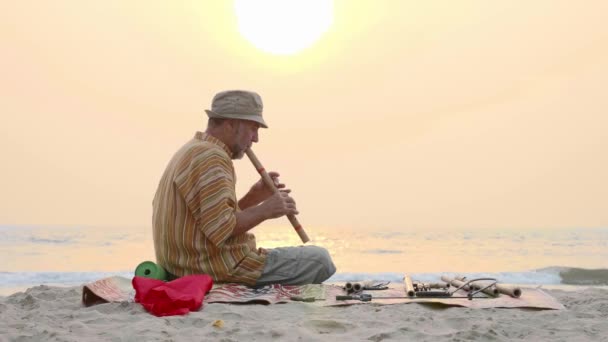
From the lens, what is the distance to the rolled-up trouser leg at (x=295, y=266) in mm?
4359

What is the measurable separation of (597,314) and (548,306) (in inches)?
10.4

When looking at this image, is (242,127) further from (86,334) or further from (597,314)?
(597,314)

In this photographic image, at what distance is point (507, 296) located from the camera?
4301 mm

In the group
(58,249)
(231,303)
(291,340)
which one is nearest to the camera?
(291,340)

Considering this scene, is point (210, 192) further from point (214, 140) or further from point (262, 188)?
point (262, 188)

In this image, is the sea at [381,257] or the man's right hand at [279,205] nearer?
the man's right hand at [279,205]

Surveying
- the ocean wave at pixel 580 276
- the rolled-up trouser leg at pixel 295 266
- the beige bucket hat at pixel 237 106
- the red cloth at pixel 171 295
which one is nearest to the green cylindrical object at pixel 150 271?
the red cloth at pixel 171 295

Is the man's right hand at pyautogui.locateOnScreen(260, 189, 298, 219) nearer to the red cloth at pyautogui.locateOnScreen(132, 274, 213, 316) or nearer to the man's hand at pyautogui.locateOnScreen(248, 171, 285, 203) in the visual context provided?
the man's hand at pyautogui.locateOnScreen(248, 171, 285, 203)


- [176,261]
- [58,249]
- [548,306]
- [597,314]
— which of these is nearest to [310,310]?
[176,261]

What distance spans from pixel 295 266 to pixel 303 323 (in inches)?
44.5

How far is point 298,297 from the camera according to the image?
3982 millimetres

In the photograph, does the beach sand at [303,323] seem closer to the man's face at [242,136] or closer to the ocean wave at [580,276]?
A: the man's face at [242,136]

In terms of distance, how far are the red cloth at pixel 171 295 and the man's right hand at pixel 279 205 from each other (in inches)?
21.6

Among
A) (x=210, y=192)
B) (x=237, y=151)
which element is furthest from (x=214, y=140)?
(x=210, y=192)
